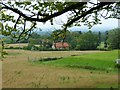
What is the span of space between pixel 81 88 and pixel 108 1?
976 cm

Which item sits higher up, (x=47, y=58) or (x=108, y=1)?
(x=108, y=1)

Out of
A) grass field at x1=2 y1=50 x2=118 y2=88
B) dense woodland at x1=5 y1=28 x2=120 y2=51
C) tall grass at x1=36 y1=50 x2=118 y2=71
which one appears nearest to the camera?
grass field at x1=2 y1=50 x2=118 y2=88

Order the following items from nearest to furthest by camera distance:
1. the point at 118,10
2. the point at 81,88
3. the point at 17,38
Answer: the point at 17,38, the point at 118,10, the point at 81,88

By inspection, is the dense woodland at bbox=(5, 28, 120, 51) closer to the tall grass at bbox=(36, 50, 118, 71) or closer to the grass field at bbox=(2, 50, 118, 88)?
the grass field at bbox=(2, 50, 118, 88)

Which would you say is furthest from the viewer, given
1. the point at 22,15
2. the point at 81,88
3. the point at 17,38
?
the point at 81,88

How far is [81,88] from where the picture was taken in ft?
59.7

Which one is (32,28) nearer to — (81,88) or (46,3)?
(46,3)

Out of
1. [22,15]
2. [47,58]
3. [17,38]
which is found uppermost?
[22,15]

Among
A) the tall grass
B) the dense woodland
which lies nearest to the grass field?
the tall grass

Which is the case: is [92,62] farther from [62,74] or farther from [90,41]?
[62,74]

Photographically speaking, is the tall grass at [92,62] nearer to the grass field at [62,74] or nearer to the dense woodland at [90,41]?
the grass field at [62,74]

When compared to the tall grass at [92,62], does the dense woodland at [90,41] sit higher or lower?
higher

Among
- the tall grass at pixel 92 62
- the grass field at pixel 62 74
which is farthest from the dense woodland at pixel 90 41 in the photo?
the tall grass at pixel 92 62

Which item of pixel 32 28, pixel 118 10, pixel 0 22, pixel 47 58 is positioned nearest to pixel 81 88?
pixel 118 10
